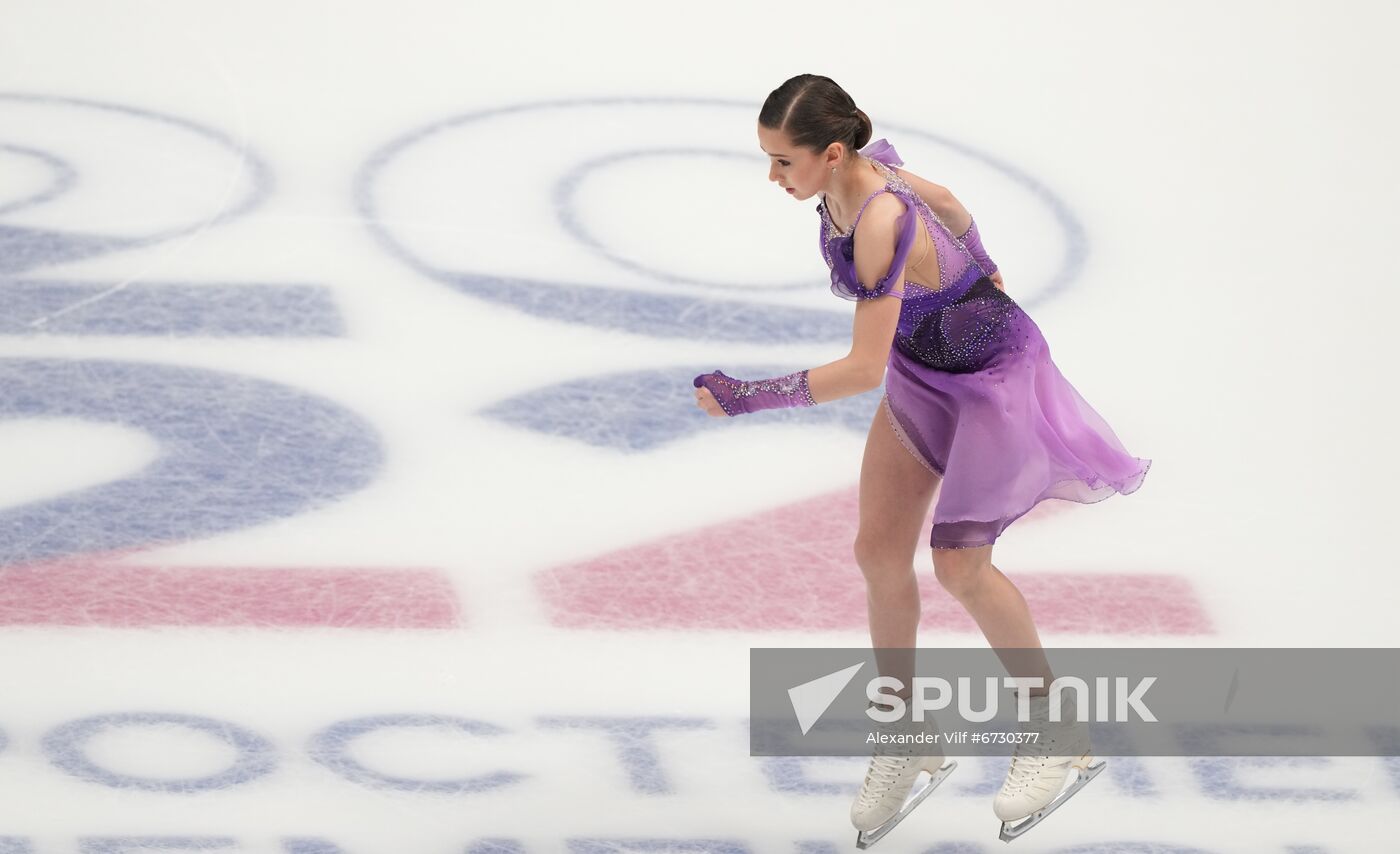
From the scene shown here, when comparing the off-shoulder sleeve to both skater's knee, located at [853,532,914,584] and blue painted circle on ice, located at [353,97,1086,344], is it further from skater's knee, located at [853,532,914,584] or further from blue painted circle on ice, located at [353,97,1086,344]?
blue painted circle on ice, located at [353,97,1086,344]

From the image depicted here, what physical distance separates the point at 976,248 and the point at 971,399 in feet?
1.12

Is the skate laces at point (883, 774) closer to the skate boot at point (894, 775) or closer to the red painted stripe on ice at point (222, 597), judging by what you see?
the skate boot at point (894, 775)

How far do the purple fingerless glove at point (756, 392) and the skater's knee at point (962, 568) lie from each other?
0.42 meters

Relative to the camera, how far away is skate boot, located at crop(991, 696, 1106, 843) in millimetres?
3631

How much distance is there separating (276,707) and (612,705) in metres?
0.71

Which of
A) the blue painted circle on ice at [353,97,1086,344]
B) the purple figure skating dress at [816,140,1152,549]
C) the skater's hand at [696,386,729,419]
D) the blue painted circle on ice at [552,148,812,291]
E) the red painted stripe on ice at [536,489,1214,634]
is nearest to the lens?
the skater's hand at [696,386,729,419]

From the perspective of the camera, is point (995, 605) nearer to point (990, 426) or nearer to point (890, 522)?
point (890, 522)

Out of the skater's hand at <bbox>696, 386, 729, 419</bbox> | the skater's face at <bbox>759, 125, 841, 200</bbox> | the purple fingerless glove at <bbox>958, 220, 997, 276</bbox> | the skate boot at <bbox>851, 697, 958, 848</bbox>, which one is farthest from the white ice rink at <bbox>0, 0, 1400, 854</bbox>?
the skater's face at <bbox>759, 125, 841, 200</bbox>

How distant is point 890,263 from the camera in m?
3.27

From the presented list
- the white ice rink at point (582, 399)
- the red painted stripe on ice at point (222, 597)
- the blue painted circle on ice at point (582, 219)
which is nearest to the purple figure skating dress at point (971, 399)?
the white ice rink at point (582, 399)

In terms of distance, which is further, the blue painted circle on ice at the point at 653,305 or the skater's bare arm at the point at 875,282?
the blue painted circle on ice at the point at 653,305

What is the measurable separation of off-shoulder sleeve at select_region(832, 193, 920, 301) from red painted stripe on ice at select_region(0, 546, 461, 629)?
5.06 ft

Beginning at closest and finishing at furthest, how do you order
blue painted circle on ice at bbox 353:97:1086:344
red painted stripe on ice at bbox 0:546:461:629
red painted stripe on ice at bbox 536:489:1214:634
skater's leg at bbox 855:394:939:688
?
skater's leg at bbox 855:394:939:688 < red painted stripe on ice at bbox 0:546:461:629 < red painted stripe on ice at bbox 536:489:1214:634 < blue painted circle on ice at bbox 353:97:1086:344

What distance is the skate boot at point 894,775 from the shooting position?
3.75m
